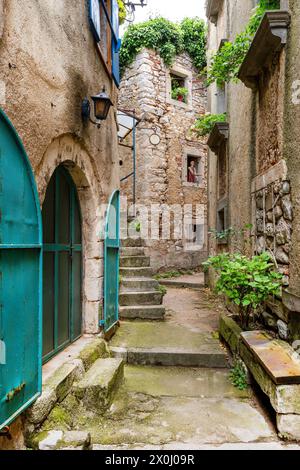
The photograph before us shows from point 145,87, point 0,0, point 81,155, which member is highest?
point 145,87

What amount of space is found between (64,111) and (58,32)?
657 millimetres

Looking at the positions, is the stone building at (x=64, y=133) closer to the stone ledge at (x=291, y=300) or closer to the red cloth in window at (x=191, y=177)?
the stone ledge at (x=291, y=300)


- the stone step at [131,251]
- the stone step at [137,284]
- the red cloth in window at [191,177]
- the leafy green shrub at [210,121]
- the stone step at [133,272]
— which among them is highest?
the leafy green shrub at [210,121]

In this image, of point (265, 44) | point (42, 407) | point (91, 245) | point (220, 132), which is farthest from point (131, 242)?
point (42, 407)

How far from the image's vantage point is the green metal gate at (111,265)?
452 centimetres

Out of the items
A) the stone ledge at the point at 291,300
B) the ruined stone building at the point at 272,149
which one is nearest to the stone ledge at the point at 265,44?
the ruined stone building at the point at 272,149

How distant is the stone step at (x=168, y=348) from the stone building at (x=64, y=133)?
58 cm

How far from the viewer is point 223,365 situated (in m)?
4.20

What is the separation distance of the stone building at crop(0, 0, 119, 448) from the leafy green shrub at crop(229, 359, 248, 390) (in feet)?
5.62

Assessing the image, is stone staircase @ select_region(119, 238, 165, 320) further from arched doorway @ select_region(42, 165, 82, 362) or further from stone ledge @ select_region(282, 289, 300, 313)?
stone ledge @ select_region(282, 289, 300, 313)
